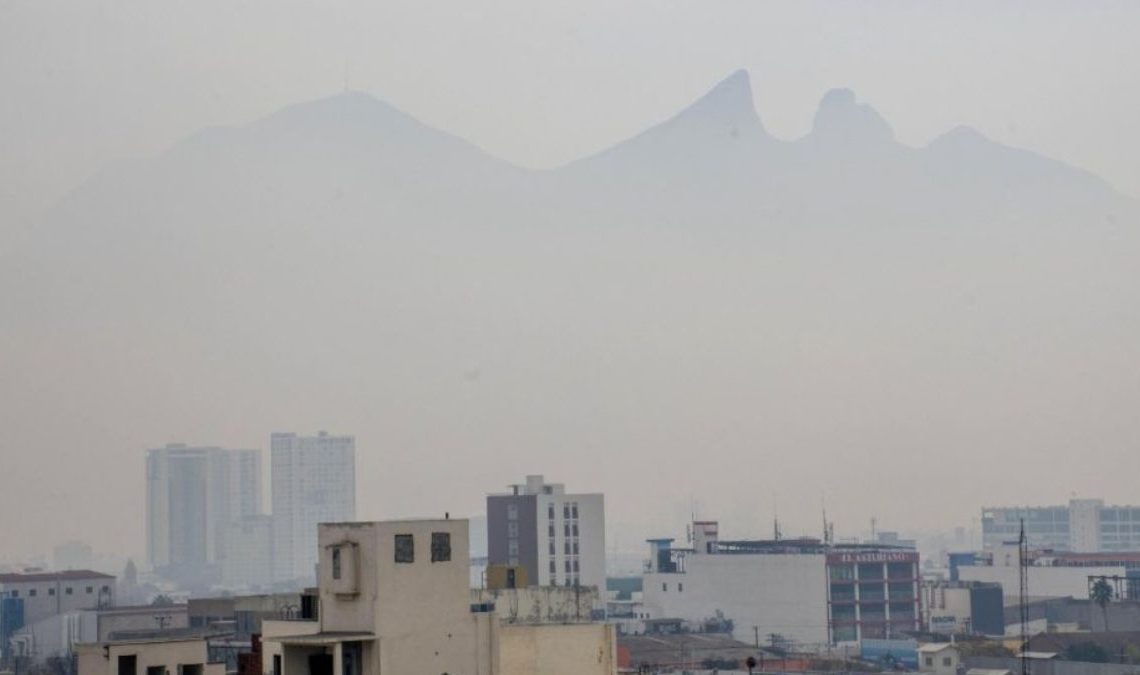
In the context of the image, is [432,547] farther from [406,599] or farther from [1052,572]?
[1052,572]

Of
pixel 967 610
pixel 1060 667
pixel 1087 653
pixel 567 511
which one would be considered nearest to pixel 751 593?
pixel 567 511

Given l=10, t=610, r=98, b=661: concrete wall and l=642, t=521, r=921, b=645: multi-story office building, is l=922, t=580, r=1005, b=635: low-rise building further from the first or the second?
l=10, t=610, r=98, b=661: concrete wall

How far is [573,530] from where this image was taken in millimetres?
64750

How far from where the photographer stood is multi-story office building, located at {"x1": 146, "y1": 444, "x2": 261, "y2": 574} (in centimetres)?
12638

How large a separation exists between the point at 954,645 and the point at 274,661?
33.8 m

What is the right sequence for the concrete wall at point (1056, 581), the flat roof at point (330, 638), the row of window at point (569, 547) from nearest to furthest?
the flat roof at point (330, 638)
the row of window at point (569, 547)
the concrete wall at point (1056, 581)

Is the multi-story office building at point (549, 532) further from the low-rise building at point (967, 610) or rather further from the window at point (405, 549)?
the window at point (405, 549)

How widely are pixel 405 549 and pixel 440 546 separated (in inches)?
13.5

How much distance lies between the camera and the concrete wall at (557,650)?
1784cm

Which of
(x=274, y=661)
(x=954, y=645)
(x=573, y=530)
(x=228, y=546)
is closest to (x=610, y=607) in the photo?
(x=573, y=530)

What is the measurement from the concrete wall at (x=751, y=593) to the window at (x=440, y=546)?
147 feet

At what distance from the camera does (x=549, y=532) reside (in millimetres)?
64125

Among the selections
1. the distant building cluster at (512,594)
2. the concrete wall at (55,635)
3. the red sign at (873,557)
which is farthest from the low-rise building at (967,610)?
the concrete wall at (55,635)

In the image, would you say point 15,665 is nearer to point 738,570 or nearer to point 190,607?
point 190,607
